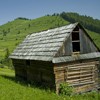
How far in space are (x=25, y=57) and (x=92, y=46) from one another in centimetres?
674

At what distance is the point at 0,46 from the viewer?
557 feet

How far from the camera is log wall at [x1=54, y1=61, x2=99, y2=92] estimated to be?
19777mm

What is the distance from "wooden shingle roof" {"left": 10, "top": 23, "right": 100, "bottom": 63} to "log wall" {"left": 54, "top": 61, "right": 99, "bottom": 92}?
1.35m

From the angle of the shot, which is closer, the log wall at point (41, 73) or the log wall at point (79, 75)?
the log wall at point (79, 75)

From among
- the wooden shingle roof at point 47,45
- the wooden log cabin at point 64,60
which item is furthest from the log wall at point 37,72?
the wooden shingle roof at point 47,45

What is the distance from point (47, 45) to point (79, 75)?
3.95 metres

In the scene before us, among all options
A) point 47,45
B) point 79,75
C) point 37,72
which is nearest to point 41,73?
point 37,72

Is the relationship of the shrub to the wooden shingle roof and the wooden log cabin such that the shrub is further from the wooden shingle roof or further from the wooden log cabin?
the wooden shingle roof

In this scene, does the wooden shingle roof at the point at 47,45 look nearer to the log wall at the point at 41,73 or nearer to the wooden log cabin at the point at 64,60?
the wooden log cabin at the point at 64,60

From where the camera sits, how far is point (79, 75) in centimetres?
2116

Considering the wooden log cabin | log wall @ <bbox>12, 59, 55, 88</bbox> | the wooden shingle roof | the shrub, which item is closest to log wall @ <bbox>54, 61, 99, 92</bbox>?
the wooden log cabin

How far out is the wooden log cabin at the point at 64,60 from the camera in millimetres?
19750

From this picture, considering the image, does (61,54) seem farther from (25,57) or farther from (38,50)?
(25,57)

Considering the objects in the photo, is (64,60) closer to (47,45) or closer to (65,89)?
(65,89)
